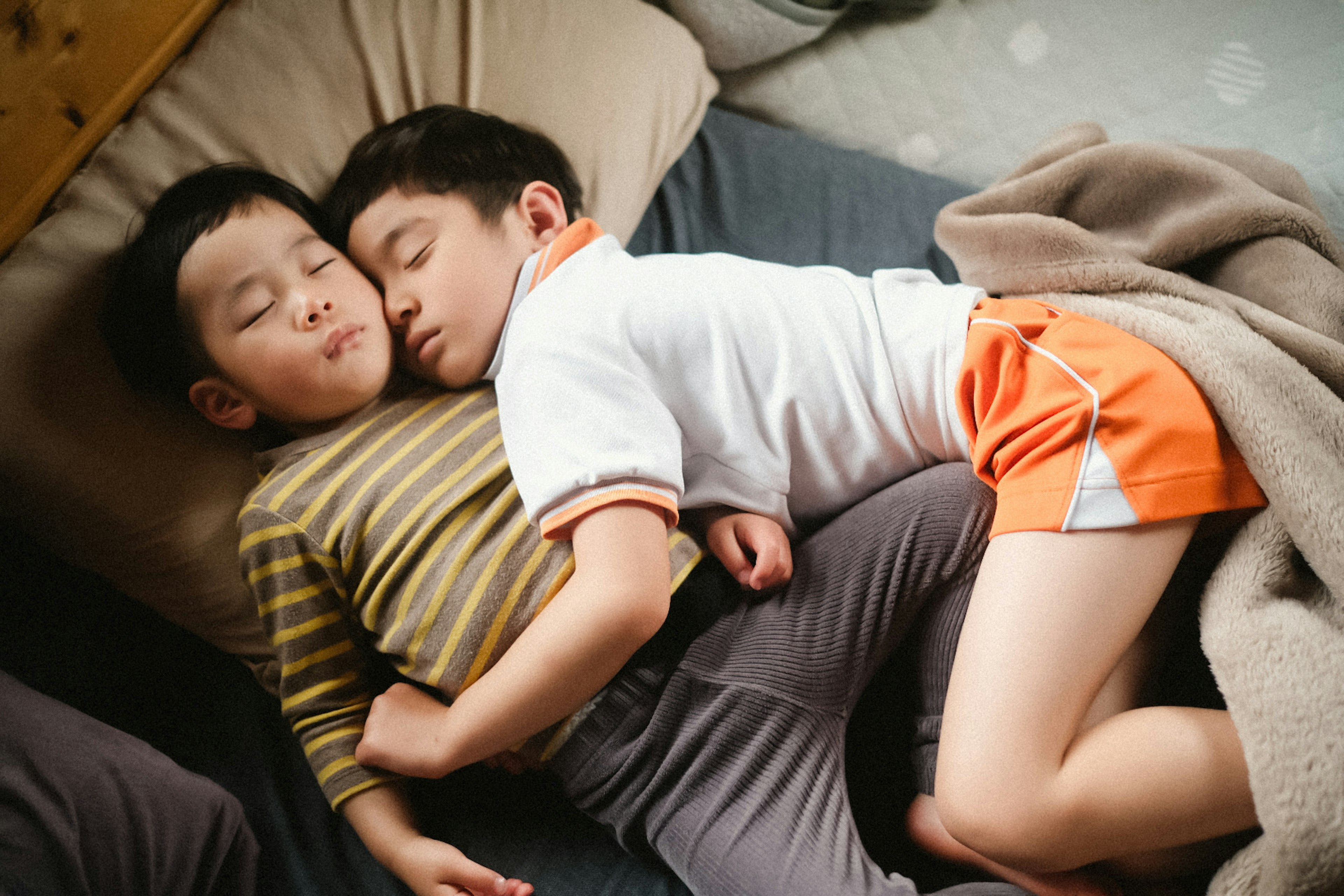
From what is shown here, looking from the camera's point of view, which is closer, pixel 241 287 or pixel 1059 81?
pixel 241 287

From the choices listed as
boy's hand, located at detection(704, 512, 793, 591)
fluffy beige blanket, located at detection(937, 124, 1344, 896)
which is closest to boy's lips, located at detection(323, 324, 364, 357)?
boy's hand, located at detection(704, 512, 793, 591)

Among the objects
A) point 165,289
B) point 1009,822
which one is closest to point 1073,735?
point 1009,822

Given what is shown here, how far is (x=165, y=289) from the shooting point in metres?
0.74

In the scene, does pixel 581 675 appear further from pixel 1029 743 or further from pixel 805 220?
pixel 805 220

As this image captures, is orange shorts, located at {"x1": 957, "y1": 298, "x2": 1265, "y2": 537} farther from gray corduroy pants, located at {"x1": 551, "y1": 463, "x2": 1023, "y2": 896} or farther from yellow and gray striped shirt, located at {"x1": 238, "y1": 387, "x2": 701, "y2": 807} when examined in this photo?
yellow and gray striped shirt, located at {"x1": 238, "y1": 387, "x2": 701, "y2": 807}

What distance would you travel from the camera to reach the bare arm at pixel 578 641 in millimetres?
612

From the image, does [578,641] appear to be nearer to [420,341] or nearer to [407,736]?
[407,736]

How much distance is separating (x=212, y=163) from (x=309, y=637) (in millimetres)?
529

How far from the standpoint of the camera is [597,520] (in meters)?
0.62

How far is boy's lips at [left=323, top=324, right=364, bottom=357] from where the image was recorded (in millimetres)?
748

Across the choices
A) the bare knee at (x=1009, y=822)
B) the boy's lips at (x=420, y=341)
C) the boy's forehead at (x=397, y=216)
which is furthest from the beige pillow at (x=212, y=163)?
the bare knee at (x=1009, y=822)

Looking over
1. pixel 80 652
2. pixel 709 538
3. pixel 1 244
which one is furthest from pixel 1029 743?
pixel 1 244

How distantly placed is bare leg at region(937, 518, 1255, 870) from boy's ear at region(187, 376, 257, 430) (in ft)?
2.48

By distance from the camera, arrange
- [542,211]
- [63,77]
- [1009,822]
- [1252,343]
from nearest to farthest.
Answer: [1009,822]
[1252,343]
[63,77]
[542,211]
